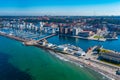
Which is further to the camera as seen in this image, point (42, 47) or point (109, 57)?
point (42, 47)

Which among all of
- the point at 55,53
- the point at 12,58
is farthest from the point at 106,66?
the point at 12,58

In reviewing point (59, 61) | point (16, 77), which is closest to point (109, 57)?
point (59, 61)

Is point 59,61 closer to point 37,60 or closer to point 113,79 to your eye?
point 37,60

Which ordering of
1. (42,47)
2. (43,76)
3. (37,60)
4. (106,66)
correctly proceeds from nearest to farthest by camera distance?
(43,76)
(106,66)
(37,60)
(42,47)

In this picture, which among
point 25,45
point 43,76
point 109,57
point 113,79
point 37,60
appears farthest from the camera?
point 25,45

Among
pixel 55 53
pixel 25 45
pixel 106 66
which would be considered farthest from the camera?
pixel 25 45

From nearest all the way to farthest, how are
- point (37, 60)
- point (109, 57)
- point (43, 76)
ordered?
point (43, 76) → point (109, 57) → point (37, 60)

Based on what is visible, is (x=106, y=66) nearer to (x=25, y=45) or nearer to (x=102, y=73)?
(x=102, y=73)

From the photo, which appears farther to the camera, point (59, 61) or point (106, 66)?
point (59, 61)
